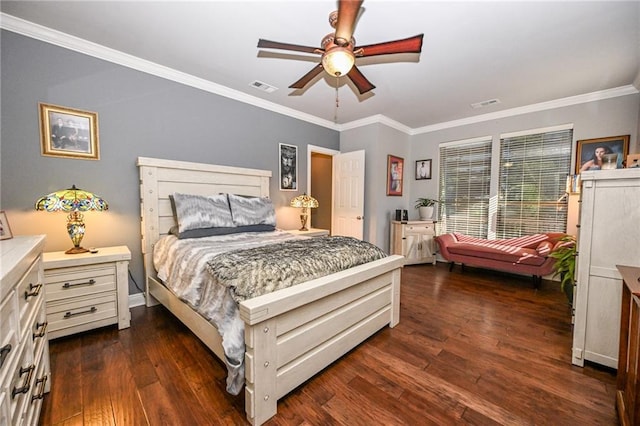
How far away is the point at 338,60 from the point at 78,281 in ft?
8.68

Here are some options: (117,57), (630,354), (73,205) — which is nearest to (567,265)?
(630,354)

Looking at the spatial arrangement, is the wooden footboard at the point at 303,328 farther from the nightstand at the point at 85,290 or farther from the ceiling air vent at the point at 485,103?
the ceiling air vent at the point at 485,103

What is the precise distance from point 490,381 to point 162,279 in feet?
8.94

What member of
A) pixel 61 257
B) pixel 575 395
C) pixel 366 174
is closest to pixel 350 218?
pixel 366 174

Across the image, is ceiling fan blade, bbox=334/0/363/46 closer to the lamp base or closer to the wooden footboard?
the wooden footboard

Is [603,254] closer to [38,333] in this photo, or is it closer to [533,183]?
[533,183]

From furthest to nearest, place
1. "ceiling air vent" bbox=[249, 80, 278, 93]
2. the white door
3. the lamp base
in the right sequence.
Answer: the white door → "ceiling air vent" bbox=[249, 80, 278, 93] → the lamp base

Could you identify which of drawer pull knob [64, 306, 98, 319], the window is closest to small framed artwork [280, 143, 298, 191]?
drawer pull knob [64, 306, 98, 319]

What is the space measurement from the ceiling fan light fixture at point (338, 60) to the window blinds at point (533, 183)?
149 inches

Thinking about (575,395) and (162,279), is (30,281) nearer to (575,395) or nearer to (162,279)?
(162,279)

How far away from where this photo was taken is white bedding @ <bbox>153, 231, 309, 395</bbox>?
1354 millimetres

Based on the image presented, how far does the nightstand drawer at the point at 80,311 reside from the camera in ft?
6.58

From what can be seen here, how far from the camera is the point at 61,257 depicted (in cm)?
209

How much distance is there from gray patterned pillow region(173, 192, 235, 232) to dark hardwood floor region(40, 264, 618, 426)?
0.95 meters
